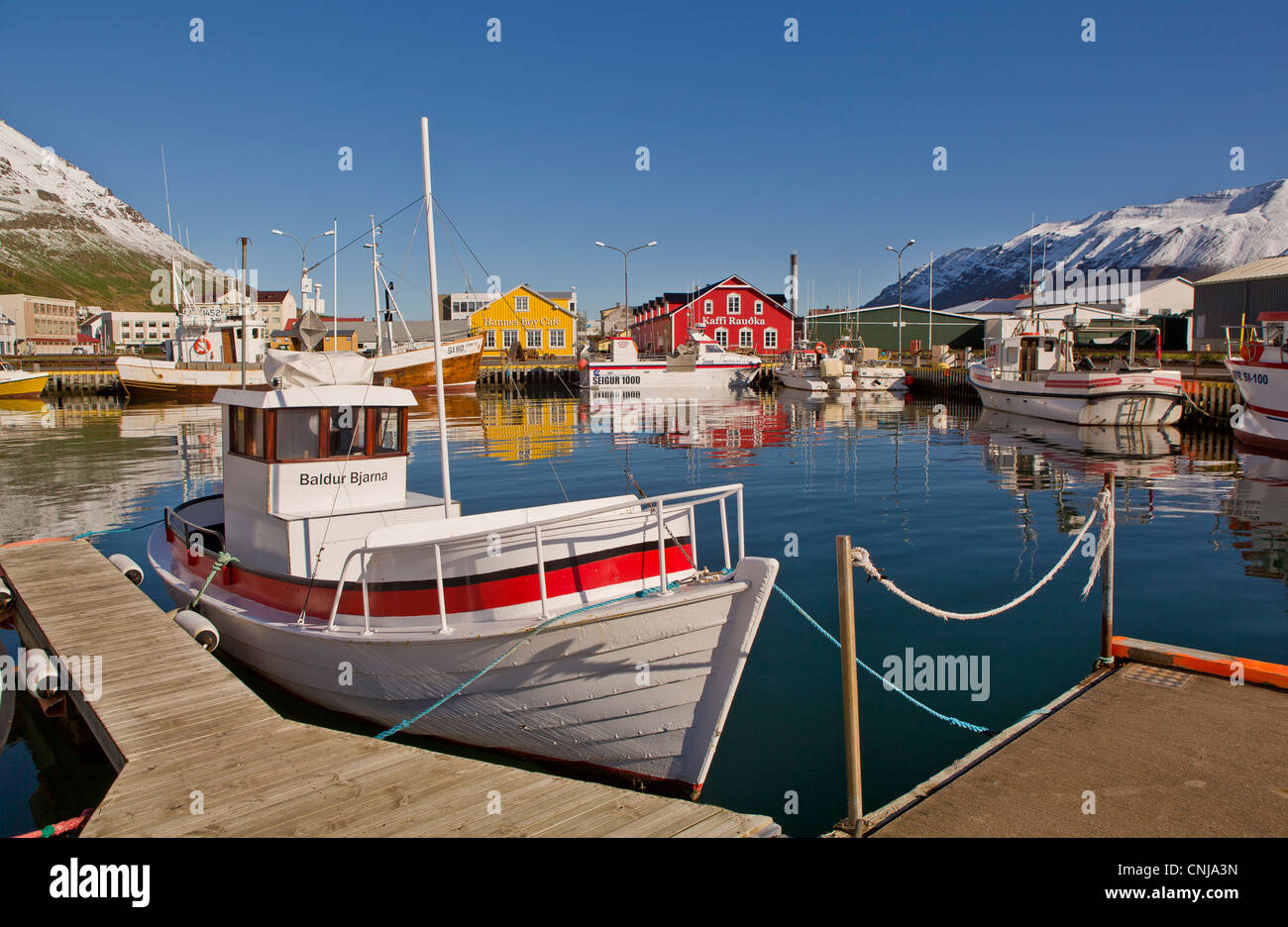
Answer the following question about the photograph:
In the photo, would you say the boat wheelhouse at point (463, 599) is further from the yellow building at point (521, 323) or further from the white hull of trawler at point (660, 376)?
the yellow building at point (521, 323)

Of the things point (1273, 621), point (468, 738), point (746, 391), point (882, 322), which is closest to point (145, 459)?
point (468, 738)

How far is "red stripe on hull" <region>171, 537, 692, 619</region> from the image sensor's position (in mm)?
7273

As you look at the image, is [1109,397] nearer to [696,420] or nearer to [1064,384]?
[1064,384]

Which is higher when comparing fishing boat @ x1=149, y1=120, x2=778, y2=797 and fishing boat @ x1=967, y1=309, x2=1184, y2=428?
fishing boat @ x1=967, y1=309, x2=1184, y2=428

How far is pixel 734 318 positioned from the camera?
256ft

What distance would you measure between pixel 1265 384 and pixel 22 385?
74.7m

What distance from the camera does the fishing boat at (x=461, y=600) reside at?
652 centimetres

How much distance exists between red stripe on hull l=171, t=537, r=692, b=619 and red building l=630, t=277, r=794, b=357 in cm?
6922

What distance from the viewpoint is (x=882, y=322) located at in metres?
81.6

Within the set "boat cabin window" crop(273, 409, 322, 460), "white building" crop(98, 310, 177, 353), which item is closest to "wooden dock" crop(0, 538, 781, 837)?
"boat cabin window" crop(273, 409, 322, 460)

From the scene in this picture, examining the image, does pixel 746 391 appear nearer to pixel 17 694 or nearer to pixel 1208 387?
pixel 1208 387

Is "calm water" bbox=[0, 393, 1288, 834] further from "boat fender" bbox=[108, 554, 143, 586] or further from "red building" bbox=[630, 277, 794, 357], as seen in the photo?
"red building" bbox=[630, 277, 794, 357]

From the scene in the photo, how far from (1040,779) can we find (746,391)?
61376mm
